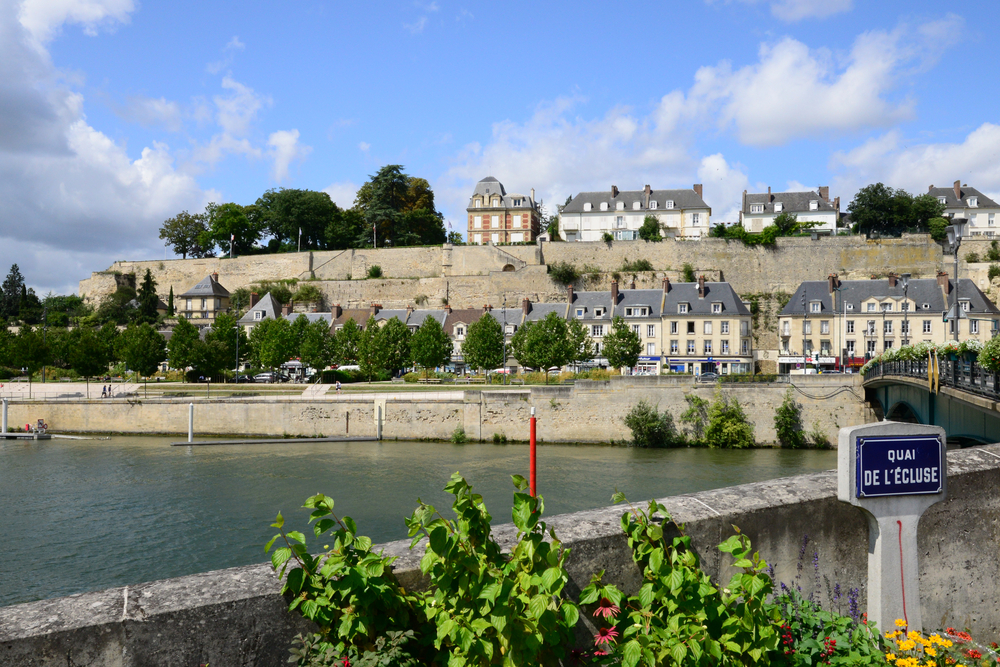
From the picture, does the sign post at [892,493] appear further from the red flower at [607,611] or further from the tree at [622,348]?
the tree at [622,348]

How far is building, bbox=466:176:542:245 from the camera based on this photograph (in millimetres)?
74438

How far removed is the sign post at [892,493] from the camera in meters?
3.22

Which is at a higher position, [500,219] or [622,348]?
[500,219]

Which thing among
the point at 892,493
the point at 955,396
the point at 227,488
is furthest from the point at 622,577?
the point at 227,488

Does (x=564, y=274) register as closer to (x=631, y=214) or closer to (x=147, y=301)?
(x=631, y=214)

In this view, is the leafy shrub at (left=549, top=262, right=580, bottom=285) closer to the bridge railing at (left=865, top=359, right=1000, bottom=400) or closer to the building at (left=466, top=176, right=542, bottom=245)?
the building at (left=466, top=176, right=542, bottom=245)

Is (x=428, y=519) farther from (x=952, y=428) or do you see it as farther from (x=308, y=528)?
(x=952, y=428)

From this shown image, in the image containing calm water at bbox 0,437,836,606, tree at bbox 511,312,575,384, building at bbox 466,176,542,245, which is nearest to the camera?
calm water at bbox 0,437,836,606

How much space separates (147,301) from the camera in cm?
6819

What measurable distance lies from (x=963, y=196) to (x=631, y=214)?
30730 mm

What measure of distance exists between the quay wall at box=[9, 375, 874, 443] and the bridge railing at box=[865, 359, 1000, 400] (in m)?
9.69

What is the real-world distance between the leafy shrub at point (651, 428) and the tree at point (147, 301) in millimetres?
51313

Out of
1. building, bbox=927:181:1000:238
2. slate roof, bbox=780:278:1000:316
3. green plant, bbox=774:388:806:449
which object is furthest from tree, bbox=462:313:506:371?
building, bbox=927:181:1000:238

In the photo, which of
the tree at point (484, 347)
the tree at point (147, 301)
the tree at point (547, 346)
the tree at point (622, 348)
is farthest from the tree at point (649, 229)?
the tree at point (147, 301)
